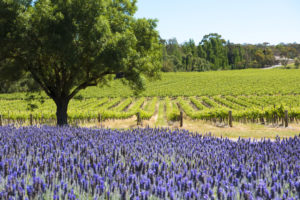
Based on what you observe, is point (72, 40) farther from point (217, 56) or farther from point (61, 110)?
point (217, 56)

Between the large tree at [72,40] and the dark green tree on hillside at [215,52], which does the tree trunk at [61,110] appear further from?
the dark green tree on hillside at [215,52]

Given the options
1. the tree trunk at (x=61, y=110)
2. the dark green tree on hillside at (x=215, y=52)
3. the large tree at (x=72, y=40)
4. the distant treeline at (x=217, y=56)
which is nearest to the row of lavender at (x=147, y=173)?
the large tree at (x=72, y=40)

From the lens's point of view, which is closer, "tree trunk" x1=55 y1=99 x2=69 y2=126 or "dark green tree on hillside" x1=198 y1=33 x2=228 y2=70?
"tree trunk" x1=55 y1=99 x2=69 y2=126

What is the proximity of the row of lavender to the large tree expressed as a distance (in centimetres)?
920

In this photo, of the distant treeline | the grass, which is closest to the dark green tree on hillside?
the distant treeline

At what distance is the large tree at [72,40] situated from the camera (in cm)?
1598

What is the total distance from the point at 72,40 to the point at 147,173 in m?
13.2

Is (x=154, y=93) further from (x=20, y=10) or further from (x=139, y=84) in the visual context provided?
(x=20, y=10)

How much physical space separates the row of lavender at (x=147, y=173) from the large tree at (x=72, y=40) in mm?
9197

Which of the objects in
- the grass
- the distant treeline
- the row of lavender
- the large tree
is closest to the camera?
the row of lavender

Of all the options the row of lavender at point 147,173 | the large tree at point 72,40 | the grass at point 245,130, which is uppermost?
the large tree at point 72,40

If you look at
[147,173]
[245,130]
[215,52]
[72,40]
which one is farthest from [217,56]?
[147,173]

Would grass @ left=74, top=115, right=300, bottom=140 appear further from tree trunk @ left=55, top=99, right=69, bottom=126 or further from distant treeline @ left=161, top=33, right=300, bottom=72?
distant treeline @ left=161, top=33, right=300, bottom=72

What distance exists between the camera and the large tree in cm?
1598
